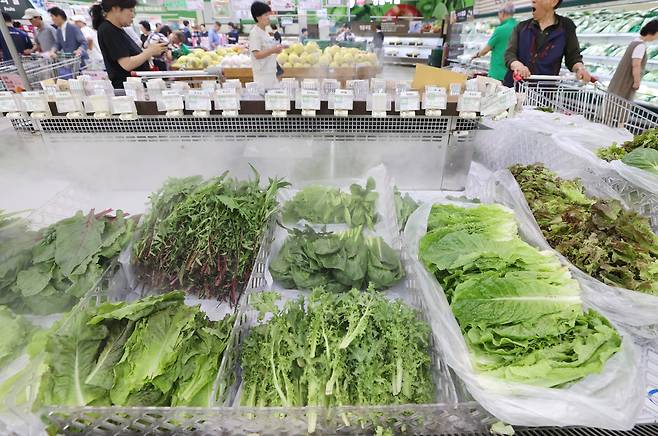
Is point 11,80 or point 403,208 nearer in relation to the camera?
point 403,208

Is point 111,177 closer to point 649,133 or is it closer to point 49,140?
point 49,140

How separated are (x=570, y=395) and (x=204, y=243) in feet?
4.83

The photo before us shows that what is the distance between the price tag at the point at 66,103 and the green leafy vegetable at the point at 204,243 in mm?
966

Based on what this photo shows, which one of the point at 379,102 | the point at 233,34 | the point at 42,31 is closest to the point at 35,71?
the point at 42,31

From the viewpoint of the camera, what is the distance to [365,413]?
1070 mm

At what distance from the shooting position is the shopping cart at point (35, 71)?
5.12m

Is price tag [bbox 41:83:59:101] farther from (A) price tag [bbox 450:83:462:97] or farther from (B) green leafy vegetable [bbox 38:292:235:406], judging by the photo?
(A) price tag [bbox 450:83:462:97]

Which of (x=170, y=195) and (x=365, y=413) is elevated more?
(x=170, y=195)

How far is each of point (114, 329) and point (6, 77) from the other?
5.89m

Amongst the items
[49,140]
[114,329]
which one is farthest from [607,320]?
[49,140]

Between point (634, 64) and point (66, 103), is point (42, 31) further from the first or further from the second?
point (634, 64)

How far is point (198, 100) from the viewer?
218 cm

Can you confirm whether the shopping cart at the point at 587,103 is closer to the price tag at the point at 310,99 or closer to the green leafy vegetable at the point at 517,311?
the green leafy vegetable at the point at 517,311

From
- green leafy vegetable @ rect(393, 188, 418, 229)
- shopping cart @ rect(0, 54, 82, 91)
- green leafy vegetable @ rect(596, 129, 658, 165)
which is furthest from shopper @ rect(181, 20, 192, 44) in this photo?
green leafy vegetable @ rect(596, 129, 658, 165)
